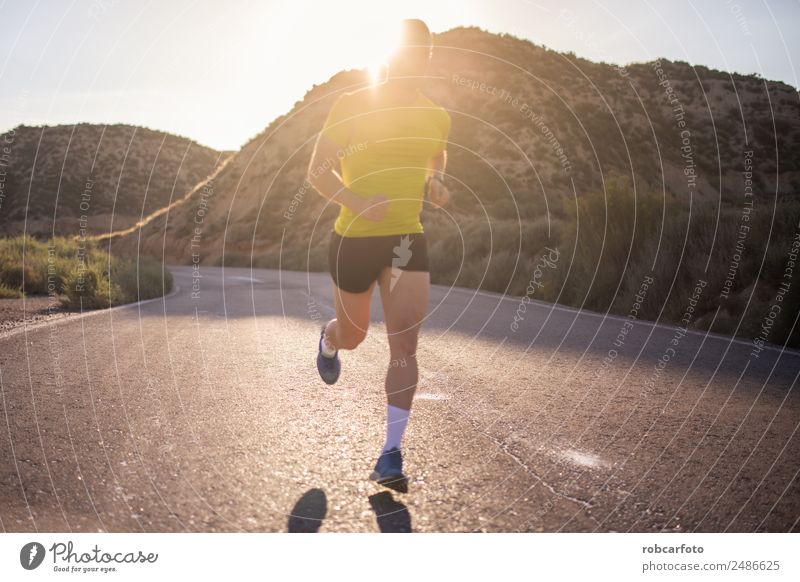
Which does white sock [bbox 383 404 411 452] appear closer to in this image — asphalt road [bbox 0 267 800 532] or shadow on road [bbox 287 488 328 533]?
asphalt road [bbox 0 267 800 532]

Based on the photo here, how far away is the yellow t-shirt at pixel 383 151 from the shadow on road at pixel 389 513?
3.94ft

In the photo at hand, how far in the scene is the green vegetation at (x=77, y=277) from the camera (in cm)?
1293

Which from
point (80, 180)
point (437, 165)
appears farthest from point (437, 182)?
point (80, 180)

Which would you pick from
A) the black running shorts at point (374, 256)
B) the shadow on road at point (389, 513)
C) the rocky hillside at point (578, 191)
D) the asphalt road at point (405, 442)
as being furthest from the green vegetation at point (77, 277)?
the shadow on road at point (389, 513)

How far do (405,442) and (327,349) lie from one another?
98cm

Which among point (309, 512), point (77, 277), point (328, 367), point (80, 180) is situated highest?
point (80, 180)

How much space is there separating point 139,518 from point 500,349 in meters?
5.09

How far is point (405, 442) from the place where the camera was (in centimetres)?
382

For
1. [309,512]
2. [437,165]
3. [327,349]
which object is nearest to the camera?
[309,512]

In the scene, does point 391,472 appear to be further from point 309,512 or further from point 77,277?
point 77,277

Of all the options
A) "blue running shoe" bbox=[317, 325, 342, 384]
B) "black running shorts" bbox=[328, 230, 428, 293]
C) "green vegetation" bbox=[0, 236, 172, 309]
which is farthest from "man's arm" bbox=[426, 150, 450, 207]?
"green vegetation" bbox=[0, 236, 172, 309]

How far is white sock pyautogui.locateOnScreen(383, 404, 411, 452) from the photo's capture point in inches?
132

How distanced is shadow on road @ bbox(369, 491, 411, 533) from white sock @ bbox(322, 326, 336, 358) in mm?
1590
